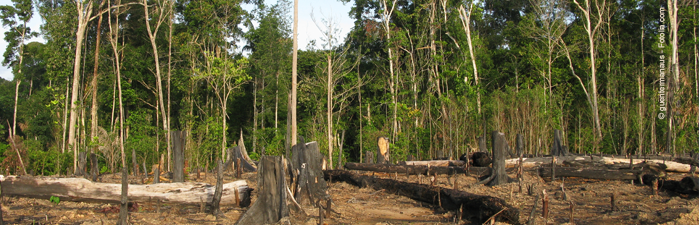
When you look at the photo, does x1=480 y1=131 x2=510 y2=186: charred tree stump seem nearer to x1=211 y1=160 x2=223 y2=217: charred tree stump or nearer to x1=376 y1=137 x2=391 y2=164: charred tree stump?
x1=376 y1=137 x2=391 y2=164: charred tree stump

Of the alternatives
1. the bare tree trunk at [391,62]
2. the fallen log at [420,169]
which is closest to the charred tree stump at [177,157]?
the fallen log at [420,169]

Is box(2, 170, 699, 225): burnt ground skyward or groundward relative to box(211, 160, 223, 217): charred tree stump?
groundward

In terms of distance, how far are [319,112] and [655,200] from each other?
18.6 m

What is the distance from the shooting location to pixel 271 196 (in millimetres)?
6824

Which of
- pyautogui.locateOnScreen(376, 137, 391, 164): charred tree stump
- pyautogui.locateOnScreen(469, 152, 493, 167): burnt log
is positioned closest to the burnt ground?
pyautogui.locateOnScreen(469, 152, 493, 167): burnt log

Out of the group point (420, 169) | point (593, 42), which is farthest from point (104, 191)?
point (593, 42)

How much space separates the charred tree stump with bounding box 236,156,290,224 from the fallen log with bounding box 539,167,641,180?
7.32 meters

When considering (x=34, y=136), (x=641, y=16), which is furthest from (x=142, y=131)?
(x=641, y=16)

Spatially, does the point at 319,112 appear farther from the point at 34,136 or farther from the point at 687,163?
the point at 34,136

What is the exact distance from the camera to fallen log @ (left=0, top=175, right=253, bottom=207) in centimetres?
812

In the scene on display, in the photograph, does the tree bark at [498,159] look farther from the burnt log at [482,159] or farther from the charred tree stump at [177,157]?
the charred tree stump at [177,157]

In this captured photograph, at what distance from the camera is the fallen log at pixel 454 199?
6.65 m

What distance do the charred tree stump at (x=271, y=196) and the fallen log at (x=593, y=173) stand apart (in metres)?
7.32

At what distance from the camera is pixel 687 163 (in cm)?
1298
